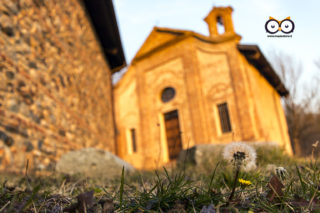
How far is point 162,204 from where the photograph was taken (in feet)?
3.84

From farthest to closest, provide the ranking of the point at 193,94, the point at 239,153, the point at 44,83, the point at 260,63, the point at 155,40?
the point at 155,40 < the point at 260,63 < the point at 193,94 < the point at 44,83 < the point at 239,153

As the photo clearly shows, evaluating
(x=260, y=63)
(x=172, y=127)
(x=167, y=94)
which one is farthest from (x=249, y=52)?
(x=172, y=127)

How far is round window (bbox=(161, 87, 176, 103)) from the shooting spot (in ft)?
41.0

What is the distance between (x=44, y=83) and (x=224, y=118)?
7891 mm

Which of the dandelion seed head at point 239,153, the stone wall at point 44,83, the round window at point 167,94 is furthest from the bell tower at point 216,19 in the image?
the dandelion seed head at point 239,153

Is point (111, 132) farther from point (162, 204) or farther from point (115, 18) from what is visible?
point (162, 204)

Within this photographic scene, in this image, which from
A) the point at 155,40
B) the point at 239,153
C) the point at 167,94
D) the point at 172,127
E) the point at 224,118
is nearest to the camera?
the point at 239,153

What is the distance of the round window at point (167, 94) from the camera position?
1251cm

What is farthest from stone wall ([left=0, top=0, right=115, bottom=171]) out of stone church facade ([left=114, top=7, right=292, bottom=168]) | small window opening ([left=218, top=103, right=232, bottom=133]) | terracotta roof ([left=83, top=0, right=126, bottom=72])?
small window opening ([left=218, top=103, right=232, bottom=133])

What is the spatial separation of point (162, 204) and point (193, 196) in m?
0.15

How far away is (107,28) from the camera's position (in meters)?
10.0

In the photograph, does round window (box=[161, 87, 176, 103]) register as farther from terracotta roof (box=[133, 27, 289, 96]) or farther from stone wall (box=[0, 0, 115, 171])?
stone wall (box=[0, 0, 115, 171])

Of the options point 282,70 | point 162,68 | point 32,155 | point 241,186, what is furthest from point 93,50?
point 282,70

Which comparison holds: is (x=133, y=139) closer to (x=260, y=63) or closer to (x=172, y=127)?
(x=172, y=127)
